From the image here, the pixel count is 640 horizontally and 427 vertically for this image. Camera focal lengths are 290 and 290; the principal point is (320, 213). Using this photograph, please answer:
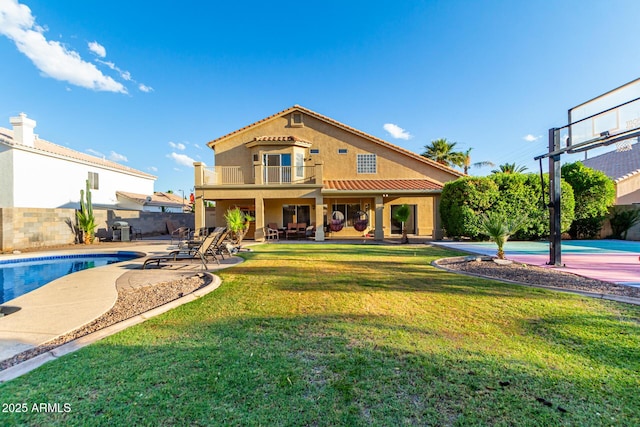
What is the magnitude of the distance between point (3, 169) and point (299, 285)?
22652 millimetres

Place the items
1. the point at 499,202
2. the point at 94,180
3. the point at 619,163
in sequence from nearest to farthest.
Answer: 1. the point at 499,202
2. the point at 94,180
3. the point at 619,163

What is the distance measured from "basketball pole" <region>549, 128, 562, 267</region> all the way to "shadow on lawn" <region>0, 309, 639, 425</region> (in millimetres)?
6938

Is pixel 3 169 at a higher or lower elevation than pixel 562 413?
higher

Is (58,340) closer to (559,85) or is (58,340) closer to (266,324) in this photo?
(266,324)

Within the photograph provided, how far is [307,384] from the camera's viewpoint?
8.66 feet

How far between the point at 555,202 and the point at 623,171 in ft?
76.2

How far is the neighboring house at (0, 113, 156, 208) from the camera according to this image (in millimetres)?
17922

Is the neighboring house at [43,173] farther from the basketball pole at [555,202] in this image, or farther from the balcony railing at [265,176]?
the basketball pole at [555,202]

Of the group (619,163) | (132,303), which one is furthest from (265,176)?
(619,163)

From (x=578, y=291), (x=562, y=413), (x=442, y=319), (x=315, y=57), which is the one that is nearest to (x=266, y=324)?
(x=442, y=319)

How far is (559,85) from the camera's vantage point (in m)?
16.9

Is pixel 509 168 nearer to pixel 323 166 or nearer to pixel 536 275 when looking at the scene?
pixel 323 166

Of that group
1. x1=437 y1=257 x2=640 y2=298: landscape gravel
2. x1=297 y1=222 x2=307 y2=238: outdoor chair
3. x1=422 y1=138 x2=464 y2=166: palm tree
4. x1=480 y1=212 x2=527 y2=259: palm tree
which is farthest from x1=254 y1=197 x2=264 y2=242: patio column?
x1=422 y1=138 x2=464 y2=166: palm tree

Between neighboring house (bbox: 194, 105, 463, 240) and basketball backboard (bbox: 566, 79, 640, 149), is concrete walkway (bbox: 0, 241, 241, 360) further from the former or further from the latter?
neighboring house (bbox: 194, 105, 463, 240)
